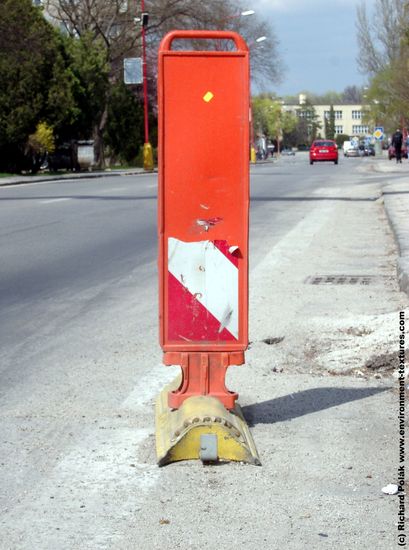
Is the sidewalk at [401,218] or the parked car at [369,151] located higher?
the sidewalk at [401,218]

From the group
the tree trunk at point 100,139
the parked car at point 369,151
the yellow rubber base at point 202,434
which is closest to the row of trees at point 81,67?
the tree trunk at point 100,139

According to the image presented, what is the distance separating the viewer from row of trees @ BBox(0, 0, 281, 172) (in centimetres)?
4528

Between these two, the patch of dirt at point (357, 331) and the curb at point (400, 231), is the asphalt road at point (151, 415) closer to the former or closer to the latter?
the patch of dirt at point (357, 331)

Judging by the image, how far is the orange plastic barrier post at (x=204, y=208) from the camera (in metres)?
4.87

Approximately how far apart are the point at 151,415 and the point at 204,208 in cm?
120

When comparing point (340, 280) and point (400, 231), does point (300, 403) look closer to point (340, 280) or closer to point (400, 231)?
point (340, 280)

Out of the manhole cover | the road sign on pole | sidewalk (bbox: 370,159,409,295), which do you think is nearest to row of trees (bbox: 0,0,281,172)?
the road sign on pole

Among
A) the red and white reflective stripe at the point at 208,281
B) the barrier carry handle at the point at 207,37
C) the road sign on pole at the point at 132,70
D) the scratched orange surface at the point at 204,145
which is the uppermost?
the road sign on pole at the point at 132,70

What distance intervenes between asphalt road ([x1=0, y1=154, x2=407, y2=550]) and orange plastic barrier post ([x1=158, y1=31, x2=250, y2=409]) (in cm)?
48

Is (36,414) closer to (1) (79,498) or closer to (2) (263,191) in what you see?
(1) (79,498)

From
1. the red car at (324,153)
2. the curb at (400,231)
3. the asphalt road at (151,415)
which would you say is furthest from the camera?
the red car at (324,153)

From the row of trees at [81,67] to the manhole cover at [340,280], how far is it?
3320 cm

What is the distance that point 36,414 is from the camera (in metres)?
5.66

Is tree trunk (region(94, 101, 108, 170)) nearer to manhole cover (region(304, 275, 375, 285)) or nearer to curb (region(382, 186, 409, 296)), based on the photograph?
curb (region(382, 186, 409, 296))
